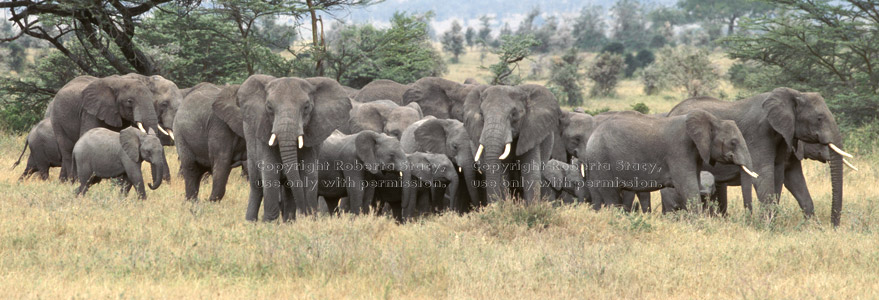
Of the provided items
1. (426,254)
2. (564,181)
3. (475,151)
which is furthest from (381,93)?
(426,254)

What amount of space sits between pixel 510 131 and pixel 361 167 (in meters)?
1.80

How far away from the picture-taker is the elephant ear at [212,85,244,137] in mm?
9781

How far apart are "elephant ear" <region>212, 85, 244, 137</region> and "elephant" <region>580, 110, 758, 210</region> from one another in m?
4.33

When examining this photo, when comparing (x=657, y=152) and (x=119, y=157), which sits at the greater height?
(x=119, y=157)

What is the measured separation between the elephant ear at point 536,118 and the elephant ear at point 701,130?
4.95 feet

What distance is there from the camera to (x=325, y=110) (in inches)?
373

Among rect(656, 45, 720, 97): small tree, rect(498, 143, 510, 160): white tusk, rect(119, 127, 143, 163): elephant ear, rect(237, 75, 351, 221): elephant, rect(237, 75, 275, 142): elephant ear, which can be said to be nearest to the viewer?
rect(237, 75, 351, 221): elephant

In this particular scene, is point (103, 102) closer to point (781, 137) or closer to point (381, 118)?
point (381, 118)

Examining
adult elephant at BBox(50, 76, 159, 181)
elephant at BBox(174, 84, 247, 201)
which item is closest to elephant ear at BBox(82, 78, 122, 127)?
adult elephant at BBox(50, 76, 159, 181)

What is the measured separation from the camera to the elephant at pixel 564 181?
11.7 metres

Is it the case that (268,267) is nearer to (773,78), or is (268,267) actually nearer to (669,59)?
(773,78)

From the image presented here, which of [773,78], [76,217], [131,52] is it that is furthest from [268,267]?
[773,78]

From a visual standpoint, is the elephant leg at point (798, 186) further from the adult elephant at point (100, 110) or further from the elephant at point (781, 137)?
the adult elephant at point (100, 110)

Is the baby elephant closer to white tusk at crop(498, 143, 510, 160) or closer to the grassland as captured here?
the grassland
